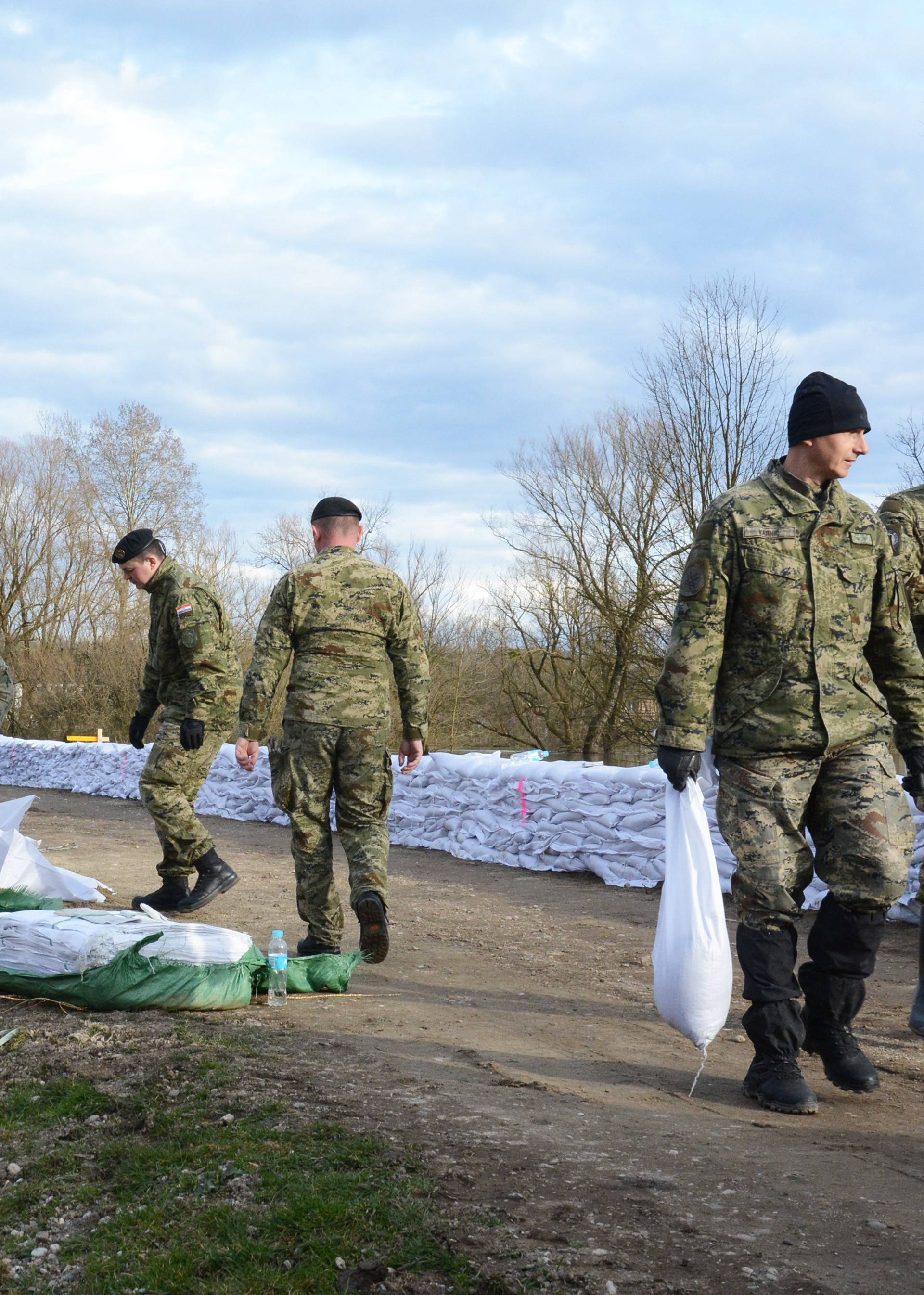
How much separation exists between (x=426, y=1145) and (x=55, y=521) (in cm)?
3050

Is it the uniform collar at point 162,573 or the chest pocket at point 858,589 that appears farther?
the uniform collar at point 162,573

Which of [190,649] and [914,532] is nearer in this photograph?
[914,532]

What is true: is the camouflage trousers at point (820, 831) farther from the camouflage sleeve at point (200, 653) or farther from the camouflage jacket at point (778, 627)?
the camouflage sleeve at point (200, 653)

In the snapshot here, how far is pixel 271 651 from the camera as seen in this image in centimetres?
453

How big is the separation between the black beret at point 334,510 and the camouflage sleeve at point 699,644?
1929 millimetres

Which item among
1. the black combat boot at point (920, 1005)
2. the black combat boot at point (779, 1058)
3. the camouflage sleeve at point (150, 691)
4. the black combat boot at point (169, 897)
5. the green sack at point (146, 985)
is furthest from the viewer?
the camouflage sleeve at point (150, 691)

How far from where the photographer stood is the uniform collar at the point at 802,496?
124 inches

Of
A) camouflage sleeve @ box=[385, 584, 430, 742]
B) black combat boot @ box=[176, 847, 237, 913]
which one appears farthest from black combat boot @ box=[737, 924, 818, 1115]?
black combat boot @ box=[176, 847, 237, 913]

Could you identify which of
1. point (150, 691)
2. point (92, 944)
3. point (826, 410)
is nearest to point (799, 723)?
point (826, 410)

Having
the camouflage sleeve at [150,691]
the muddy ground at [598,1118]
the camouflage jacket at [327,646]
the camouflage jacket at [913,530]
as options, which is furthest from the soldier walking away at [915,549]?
the camouflage sleeve at [150,691]

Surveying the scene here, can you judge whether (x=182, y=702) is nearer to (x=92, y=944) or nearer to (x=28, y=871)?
(x=28, y=871)

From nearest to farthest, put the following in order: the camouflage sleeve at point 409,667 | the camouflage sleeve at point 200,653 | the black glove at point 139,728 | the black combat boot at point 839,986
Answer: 1. the black combat boot at point 839,986
2. the camouflage sleeve at point 409,667
3. the camouflage sleeve at point 200,653
4. the black glove at point 139,728

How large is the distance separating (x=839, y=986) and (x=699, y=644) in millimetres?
988

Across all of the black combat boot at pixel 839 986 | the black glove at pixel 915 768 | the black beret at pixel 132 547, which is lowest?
the black combat boot at pixel 839 986
